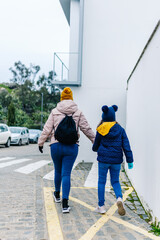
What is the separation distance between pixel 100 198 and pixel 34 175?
3.78m

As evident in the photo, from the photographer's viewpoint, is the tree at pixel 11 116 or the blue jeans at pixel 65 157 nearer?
the blue jeans at pixel 65 157

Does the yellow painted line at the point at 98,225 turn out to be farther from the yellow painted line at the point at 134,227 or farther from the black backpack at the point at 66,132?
the black backpack at the point at 66,132

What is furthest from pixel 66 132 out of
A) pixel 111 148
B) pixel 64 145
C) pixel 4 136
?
pixel 4 136

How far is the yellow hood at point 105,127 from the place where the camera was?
3934mm

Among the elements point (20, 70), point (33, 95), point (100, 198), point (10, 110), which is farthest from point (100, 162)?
point (20, 70)

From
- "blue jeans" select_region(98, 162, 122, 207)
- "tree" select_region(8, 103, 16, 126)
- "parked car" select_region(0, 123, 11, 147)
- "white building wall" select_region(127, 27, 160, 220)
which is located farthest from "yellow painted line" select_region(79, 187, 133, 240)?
"tree" select_region(8, 103, 16, 126)

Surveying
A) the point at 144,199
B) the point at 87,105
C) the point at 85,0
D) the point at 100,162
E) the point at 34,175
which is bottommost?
the point at 34,175

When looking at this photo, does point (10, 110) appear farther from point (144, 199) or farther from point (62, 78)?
point (144, 199)

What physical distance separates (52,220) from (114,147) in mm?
1335

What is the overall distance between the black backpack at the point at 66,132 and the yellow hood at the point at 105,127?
1.33 ft

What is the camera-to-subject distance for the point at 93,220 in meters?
3.82

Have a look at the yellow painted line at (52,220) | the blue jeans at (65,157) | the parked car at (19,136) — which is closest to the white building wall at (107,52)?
the yellow painted line at (52,220)

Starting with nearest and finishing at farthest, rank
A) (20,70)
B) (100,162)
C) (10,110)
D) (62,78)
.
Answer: (100,162) → (62,78) → (10,110) → (20,70)

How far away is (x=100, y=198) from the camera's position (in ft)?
13.3
